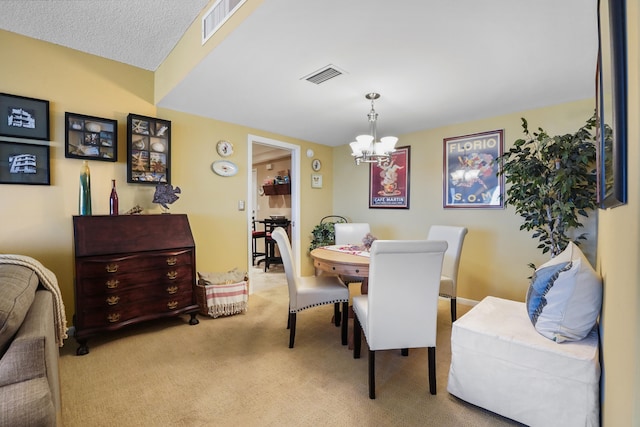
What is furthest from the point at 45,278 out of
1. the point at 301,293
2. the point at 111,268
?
the point at 301,293

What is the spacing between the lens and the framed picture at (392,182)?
159 inches

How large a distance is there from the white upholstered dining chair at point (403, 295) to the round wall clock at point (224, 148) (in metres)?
2.60

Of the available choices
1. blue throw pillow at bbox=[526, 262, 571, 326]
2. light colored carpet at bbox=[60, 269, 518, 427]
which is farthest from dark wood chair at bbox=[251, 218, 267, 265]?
blue throw pillow at bbox=[526, 262, 571, 326]

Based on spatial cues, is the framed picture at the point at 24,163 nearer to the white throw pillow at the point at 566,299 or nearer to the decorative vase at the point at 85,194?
the decorative vase at the point at 85,194

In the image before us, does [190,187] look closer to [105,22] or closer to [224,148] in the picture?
[224,148]

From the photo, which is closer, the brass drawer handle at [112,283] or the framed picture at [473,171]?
the brass drawer handle at [112,283]

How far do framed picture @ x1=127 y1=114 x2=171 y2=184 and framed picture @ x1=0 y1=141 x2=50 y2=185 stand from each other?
602mm

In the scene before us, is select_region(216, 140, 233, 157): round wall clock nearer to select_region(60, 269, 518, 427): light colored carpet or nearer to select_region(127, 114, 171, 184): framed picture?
select_region(127, 114, 171, 184): framed picture

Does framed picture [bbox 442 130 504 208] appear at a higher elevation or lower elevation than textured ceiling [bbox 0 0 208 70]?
lower

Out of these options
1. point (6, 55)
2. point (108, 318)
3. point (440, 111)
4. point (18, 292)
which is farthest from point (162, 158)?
point (440, 111)

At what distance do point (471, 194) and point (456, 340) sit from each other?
2244 millimetres

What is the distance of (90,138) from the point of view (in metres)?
2.63

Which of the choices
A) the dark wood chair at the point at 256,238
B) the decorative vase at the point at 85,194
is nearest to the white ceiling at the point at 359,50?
the decorative vase at the point at 85,194

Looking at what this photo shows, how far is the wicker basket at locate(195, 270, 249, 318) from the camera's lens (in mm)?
2951
